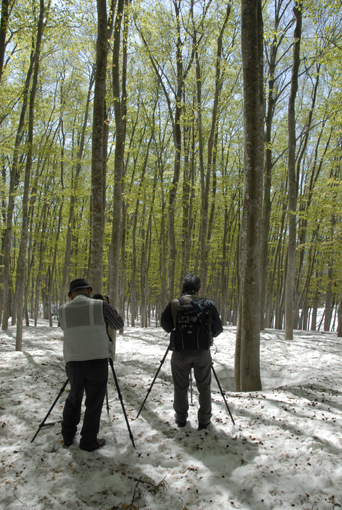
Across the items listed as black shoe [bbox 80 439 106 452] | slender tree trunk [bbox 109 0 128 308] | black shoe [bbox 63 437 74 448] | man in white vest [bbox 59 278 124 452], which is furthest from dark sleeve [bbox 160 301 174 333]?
slender tree trunk [bbox 109 0 128 308]

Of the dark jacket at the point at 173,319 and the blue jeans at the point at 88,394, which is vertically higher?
the dark jacket at the point at 173,319

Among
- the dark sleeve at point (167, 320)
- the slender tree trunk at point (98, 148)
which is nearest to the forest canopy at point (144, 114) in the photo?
the slender tree trunk at point (98, 148)

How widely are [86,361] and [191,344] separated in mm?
1197

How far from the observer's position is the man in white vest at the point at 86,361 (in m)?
3.05

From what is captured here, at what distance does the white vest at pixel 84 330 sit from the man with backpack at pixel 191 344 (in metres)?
0.76

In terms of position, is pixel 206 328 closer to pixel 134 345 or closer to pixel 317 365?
pixel 317 365

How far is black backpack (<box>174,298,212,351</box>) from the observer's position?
3443 mm

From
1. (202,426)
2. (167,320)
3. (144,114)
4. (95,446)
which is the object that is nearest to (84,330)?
(167,320)

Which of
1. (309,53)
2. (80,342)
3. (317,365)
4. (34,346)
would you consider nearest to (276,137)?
(309,53)

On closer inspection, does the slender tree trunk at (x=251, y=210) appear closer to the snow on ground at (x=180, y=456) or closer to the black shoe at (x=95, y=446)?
the snow on ground at (x=180, y=456)

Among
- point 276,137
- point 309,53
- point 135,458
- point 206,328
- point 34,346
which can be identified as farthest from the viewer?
point 276,137

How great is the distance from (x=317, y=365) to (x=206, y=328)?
16.0 feet

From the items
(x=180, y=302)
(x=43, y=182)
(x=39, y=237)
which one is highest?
(x=43, y=182)

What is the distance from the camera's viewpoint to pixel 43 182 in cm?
1706
